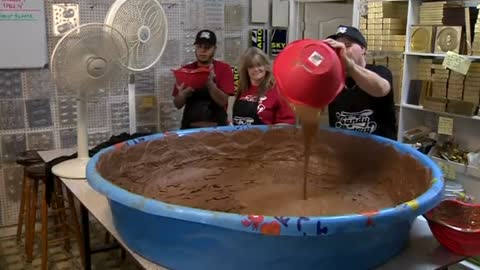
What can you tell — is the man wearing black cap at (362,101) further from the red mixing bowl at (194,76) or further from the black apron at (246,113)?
the red mixing bowl at (194,76)

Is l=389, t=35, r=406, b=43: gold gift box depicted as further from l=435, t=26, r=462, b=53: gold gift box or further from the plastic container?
the plastic container

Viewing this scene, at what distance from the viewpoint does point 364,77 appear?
2.07m

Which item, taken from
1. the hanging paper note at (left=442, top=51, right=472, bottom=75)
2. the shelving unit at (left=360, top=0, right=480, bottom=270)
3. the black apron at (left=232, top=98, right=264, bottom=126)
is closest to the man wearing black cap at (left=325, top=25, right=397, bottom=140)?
the black apron at (left=232, top=98, right=264, bottom=126)

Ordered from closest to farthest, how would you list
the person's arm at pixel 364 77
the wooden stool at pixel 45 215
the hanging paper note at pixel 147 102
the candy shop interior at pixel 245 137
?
the candy shop interior at pixel 245 137 → the person's arm at pixel 364 77 → the wooden stool at pixel 45 215 → the hanging paper note at pixel 147 102

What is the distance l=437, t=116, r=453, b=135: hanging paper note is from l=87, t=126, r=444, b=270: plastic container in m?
2.04

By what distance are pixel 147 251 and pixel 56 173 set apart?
52.8 inches

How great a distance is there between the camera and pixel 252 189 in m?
2.48

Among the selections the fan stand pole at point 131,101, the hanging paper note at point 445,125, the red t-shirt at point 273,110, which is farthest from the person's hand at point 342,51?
the fan stand pole at point 131,101

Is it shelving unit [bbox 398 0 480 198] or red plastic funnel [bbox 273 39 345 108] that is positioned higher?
red plastic funnel [bbox 273 39 345 108]

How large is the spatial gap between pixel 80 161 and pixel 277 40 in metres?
2.48

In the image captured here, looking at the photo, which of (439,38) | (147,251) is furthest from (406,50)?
(147,251)

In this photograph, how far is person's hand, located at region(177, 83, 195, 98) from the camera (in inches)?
136

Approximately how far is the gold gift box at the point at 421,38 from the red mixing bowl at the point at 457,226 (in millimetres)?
1916

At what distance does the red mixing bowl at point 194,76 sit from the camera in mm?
3281
